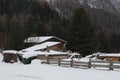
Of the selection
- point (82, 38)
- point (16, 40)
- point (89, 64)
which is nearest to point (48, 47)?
point (82, 38)

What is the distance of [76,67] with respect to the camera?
110ft

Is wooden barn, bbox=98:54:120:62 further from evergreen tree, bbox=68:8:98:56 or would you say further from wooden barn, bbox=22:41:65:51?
wooden barn, bbox=22:41:65:51

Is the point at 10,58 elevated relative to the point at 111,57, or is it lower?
lower

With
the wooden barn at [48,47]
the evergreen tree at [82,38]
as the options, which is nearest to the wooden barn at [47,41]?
the wooden barn at [48,47]

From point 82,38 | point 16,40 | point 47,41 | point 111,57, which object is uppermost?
point 82,38

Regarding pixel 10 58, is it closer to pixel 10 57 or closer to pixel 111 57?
pixel 10 57

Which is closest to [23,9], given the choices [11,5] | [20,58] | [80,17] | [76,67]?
[11,5]

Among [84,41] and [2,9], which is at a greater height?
[2,9]

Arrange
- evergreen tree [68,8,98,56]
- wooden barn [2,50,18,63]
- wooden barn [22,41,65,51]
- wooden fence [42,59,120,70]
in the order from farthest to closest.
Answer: wooden barn [22,41,65,51] → evergreen tree [68,8,98,56] → wooden barn [2,50,18,63] → wooden fence [42,59,120,70]

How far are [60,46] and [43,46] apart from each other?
6609mm

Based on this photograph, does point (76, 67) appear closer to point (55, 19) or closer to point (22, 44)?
point (22, 44)

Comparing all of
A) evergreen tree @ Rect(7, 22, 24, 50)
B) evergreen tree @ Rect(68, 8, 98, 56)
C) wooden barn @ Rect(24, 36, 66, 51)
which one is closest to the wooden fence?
evergreen tree @ Rect(68, 8, 98, 56)

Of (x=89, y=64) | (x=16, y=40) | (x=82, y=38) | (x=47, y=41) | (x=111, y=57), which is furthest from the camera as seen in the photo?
(x=47, y=41)

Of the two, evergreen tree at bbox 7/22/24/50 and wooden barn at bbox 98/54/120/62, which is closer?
wooden barn at bbox 98/54/120/62
